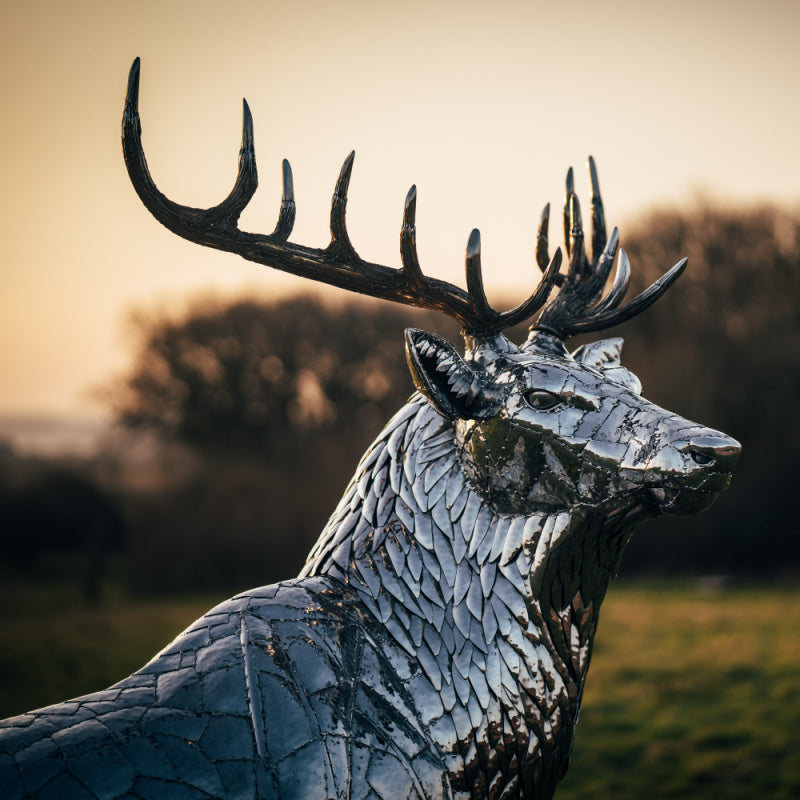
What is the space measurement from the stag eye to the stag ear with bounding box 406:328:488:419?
0.14 meters

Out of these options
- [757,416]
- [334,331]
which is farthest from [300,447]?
[757,416]

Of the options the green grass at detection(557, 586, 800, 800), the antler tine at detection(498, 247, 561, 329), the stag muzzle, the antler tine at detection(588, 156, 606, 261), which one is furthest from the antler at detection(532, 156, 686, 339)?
the green grass at detection(557, 586, 800, 800)

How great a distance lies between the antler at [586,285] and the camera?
2744 millimetres

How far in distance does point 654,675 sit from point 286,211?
773cm

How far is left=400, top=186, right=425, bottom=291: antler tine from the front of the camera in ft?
7.90

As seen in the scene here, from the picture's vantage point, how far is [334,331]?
15.9m

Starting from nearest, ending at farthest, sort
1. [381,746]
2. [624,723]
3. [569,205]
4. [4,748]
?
[4,748] → [381,746] → [569,205] → [624,723]

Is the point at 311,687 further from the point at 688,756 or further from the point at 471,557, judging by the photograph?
the point at 688,756

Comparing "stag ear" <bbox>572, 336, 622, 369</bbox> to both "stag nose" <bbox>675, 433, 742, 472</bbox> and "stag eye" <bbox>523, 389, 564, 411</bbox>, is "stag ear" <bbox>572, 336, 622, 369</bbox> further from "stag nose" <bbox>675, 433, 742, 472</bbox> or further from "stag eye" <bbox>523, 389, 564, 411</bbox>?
"stag nose" <bbox>675, 433, 742, 472</bbox>

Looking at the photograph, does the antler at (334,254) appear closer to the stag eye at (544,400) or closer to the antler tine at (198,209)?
the antler tine at (198,209)

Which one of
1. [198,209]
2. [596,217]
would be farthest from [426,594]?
[596,217]

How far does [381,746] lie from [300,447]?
44.2 feet

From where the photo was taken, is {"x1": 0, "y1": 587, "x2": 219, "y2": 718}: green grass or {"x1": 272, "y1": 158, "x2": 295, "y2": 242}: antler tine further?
{"x1": 0, "y1": 587, "x2": 219, "y2": 718}: green grass

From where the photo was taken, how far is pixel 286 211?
2617 millimetres
